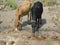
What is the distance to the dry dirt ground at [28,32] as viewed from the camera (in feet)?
17.6

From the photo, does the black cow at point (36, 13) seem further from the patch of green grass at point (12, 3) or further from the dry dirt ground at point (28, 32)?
the patch of green grass at point (12, 3)

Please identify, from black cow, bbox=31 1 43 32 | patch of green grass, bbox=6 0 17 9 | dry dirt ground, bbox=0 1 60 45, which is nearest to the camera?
dry dirt ground, bbox=0 1 60 45

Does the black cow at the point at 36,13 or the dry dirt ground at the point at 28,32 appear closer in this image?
the dry dirt ground at the point at 28,32

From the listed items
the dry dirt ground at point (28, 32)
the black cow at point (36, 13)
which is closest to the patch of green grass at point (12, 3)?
the dry dirt ground at point (28, 32)

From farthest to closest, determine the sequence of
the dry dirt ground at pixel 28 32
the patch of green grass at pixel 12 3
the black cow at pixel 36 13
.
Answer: the patch of green grass at pixel 12 3
the black cow at pixel 36 13
the dry dirt ground at pixel 28 32

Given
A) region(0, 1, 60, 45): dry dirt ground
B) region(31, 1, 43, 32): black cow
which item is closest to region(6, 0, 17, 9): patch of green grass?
region(0, 1, 60, 45): dry dirt ground

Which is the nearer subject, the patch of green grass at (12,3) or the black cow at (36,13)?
the black cow at (36,13)

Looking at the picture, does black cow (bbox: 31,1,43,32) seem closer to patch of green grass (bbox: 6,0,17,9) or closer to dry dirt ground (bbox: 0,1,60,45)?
dry dirt ground (bbox: 0,1,60,45)

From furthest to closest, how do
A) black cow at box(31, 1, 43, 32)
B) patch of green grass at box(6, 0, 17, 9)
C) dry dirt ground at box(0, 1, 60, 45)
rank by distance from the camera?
patch of green grass at box(6, 0, 17, 9)
black cow at box(31, 1, 43, 32)
dry dirt ground at box(0, 1, 60, 45)

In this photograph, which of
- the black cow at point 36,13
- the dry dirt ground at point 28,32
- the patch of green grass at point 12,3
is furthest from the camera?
the patch of green grass at point 12,3

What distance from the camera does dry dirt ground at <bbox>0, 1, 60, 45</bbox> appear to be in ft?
17.6

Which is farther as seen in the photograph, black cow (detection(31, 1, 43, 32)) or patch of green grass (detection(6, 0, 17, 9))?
patch of green grass (detection(6, 0, 17, 9))

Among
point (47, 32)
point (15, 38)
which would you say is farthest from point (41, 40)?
point (47, 32)

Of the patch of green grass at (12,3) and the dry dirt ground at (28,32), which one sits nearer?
the dry dirt ground at (28,32)
